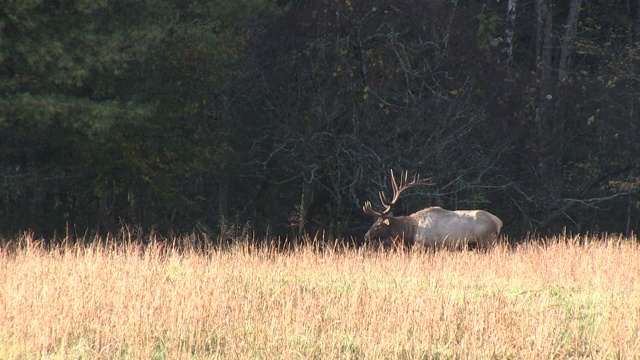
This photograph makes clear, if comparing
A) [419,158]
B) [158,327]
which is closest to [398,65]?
[419,158]

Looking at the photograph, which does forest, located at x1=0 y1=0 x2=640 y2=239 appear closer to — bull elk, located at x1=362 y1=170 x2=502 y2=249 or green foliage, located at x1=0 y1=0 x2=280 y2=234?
green foliage, located at x1=0 y1=0 x2=280 y2=234

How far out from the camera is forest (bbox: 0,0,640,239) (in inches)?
635

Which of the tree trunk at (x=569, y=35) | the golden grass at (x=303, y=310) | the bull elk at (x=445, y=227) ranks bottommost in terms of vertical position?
the bull elk at (x=445, y=227)

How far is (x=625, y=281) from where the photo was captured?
928cm

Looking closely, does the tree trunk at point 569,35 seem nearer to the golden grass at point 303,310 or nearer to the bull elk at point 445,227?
the bull elk at point 445,227

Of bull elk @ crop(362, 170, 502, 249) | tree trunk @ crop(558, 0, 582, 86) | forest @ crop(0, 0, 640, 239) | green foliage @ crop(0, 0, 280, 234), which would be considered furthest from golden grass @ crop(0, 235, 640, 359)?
tree trunk @ crop(558, 0, 582, 86)

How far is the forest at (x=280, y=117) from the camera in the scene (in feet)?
52.9

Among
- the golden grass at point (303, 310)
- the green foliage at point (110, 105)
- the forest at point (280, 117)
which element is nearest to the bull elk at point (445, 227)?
the forest at point (280, 117)

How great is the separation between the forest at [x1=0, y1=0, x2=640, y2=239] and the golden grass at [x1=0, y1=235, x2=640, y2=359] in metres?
6.59

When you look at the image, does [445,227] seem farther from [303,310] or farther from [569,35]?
[569,35]

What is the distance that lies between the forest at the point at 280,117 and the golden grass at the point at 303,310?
6.59m

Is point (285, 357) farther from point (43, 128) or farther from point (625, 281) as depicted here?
point (43, 128)

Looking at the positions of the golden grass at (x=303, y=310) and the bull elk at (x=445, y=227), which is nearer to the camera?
the golden grass at (x=303, y=310)

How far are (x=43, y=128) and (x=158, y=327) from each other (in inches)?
356
